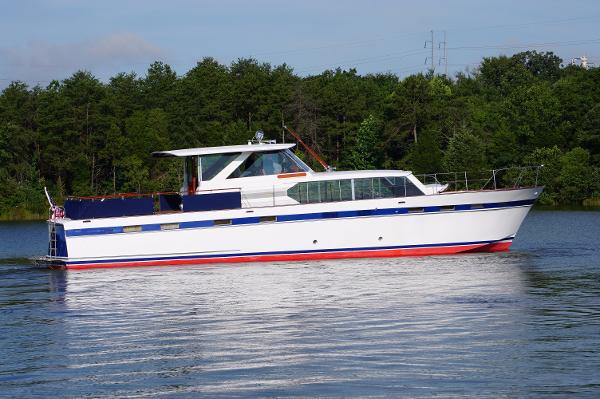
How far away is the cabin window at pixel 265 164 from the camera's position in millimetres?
37000

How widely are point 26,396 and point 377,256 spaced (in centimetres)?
2071

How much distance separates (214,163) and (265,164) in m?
1.82

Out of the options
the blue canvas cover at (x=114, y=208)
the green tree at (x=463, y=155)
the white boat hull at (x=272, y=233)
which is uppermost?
the green tree at (x=463, y=155)

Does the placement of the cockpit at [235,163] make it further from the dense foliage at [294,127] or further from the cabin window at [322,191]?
the dense foliage at [294,127]

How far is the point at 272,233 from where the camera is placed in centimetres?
3594

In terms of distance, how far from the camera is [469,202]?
3594 cm

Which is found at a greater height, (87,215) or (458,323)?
(87,215)

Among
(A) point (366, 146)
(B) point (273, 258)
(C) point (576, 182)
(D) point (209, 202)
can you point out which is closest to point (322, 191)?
(B) point (273, 258)

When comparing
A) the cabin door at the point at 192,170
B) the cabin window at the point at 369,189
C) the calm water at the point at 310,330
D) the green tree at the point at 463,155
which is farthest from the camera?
the green tree at the point at 463,155

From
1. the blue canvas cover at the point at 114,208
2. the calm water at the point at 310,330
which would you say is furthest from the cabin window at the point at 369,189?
the blue canvas cover at the point at 114,208

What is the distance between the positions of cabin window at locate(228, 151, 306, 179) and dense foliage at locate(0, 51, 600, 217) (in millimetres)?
46590

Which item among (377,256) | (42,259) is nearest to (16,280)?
(42,259)

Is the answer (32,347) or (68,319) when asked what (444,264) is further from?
(32,347)

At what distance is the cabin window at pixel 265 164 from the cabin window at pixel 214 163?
17.3 inches
